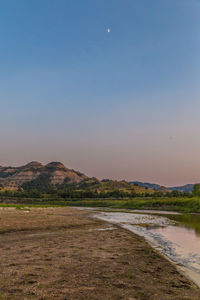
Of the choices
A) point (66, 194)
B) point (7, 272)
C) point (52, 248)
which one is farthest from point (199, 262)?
point (66, 194)

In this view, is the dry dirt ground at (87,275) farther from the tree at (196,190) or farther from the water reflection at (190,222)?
the tree at (196,190)

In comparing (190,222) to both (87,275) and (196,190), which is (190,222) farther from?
(196,190)

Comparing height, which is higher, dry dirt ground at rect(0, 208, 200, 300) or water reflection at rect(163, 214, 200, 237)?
dry dirt ground at rect(0, 208, 200, 300)

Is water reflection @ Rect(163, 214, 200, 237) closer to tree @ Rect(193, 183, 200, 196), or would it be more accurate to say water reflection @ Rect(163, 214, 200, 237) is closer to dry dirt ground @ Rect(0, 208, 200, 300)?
dry dirt ground @ Rect(0, 208, 200, 300)

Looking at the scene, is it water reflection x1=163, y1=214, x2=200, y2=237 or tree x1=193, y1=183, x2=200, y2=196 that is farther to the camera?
tree x1=193, y1=183, x2=200, y2=196

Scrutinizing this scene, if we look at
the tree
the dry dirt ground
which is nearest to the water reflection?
the dry dirt ground

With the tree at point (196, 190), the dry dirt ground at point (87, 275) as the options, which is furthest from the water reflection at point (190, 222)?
the tree at point (196, 190)

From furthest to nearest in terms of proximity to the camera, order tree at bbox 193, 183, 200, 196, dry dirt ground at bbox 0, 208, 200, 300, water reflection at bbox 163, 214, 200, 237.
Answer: tree at bbox 193, 183, 200, 196 → water reflection at bbox 163, 214, 200, 237 → dry dirt ground at bbox 0, 208, 200, 300

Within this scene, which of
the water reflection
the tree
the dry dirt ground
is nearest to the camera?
the dry dirt ground

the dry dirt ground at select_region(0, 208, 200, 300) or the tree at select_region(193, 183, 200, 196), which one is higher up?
the tree at select_region(193, 183, 200, 196)

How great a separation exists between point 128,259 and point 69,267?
3715mm

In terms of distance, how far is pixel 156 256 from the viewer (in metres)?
14.1

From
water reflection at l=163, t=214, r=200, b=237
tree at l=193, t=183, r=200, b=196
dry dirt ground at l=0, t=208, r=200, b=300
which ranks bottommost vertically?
water reflection at l=163, t=214, r=200, b=237

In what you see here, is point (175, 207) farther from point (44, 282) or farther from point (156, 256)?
point (44, 282)
